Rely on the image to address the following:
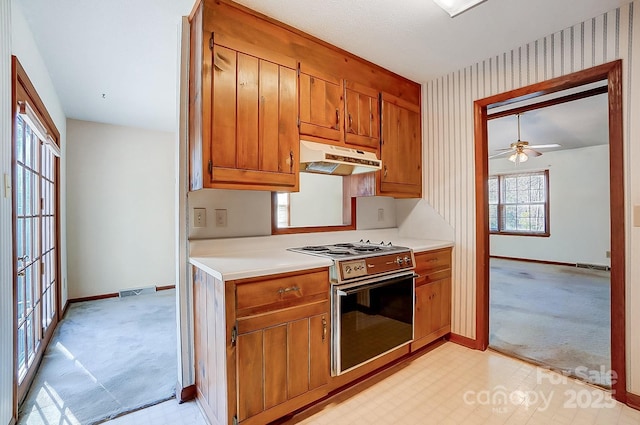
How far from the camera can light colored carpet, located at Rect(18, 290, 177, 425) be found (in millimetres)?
1867

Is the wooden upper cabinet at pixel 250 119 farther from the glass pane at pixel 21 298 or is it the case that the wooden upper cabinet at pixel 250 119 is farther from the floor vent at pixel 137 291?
the floor vent at pixel 137 291

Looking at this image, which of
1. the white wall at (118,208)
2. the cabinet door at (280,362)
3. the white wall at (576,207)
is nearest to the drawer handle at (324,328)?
the cabinet door at (280,362)

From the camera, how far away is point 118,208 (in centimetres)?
426

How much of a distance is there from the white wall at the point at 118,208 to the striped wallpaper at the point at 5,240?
110 inches

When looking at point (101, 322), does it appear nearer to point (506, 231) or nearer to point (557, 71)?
point (557, 71)

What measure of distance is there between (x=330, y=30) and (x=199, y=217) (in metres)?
1.57

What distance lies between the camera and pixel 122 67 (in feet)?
8.45

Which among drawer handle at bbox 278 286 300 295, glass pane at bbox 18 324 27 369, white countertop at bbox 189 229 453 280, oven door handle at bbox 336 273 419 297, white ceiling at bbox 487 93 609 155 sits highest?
white ceiling at bbox 487 93 609 155

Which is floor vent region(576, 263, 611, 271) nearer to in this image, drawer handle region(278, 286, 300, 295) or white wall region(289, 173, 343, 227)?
white wall region(289, 173, 343, 227)

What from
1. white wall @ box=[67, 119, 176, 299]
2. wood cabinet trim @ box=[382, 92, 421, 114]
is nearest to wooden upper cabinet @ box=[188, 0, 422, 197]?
wood cabinet trim @ box=[382, 92, 421, 114]

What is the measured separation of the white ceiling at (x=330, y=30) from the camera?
1833 mm

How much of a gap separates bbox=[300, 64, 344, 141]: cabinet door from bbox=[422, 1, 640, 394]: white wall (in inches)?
44.5

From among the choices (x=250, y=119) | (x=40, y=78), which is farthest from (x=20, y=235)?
(x=250, y=119)

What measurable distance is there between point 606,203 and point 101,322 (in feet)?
27.6
